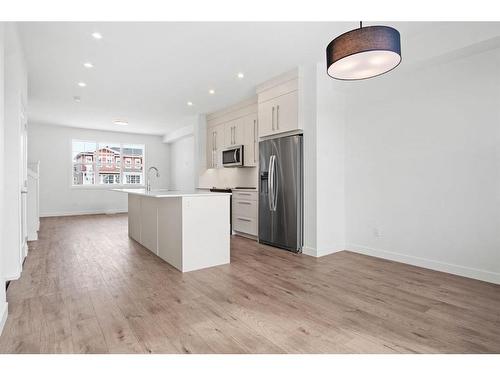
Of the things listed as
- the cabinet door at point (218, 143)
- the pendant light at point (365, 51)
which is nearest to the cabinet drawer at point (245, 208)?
the cabinet door at point (218, 143)

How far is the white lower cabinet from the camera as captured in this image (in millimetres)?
5027

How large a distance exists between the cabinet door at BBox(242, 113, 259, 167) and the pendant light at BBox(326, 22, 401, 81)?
3.08m

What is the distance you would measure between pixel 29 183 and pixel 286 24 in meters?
4.89

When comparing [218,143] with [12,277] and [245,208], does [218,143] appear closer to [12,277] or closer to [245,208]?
[245,208]

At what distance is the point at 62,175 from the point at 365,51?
30.4 ft

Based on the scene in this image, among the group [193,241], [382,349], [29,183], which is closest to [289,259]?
[193,241]

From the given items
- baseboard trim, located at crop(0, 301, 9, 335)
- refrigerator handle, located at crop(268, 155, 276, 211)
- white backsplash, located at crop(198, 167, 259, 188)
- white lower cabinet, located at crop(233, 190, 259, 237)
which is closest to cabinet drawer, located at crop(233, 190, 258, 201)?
white lower cabinet, located at crop(233, 190, 259, 237)

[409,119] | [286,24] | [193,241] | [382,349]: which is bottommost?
[382,349]

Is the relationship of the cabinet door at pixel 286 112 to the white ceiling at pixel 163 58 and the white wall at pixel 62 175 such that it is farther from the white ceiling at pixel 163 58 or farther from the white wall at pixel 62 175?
the white wall at pixel 62 175

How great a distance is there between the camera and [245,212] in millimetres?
5262

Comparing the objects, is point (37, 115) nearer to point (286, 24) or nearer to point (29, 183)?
point (29, 183)

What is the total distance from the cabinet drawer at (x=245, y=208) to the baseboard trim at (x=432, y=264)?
5.61 ft

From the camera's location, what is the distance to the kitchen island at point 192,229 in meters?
3.23

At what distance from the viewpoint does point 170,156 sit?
411 inches
